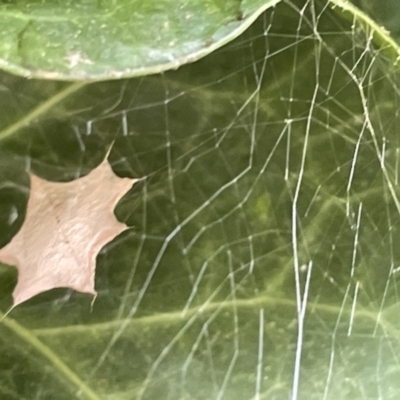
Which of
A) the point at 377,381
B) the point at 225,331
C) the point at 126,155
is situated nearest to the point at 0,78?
the point at 126,155

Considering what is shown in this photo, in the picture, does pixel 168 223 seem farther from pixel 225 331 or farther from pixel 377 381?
pixel 377 381

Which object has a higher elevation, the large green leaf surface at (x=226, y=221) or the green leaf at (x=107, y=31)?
the green leaf at (x=107, y=31)

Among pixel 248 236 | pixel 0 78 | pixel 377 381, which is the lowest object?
pixel 377 381

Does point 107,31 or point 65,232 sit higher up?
point 107,31
